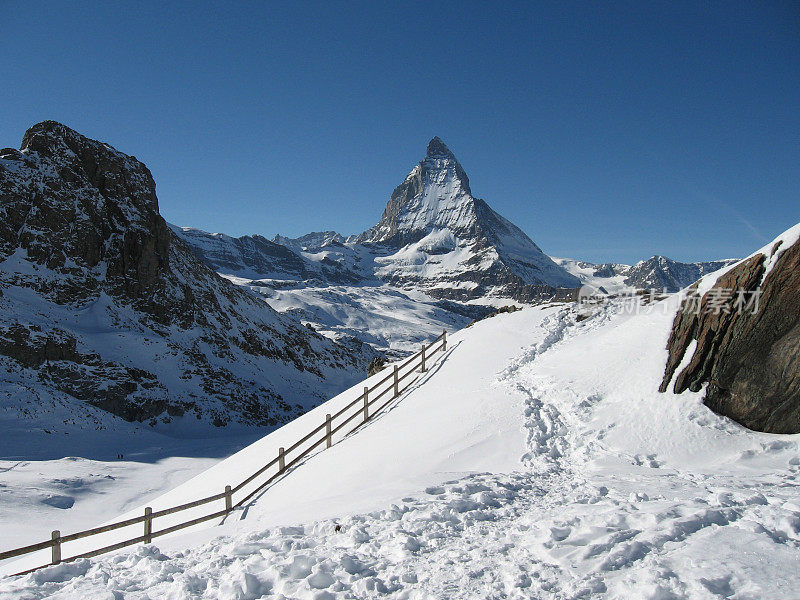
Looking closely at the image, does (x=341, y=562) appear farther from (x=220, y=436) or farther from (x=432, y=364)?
(x=220, y=436)

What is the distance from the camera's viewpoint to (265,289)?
614ft

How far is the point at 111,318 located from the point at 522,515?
1973 inches

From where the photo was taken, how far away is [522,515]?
7387mm

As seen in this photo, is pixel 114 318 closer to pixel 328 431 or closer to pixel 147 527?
pixel 328 431

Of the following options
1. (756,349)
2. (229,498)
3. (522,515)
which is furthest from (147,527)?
(756,349)

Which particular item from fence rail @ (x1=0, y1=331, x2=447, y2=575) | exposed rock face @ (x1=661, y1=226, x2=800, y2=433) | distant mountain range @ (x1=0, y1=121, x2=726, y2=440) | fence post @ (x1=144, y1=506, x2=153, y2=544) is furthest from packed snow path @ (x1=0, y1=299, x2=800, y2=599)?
distant mountain range @ (x1=0, y1=121, x2=726, y2=440)

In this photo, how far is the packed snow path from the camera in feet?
18.0

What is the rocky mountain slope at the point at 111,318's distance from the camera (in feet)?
121

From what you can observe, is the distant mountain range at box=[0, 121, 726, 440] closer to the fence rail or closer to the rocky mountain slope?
the rocky mountain slope

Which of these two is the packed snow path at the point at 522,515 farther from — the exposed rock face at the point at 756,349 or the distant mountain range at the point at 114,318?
the distant mountain range at the point at 114,318

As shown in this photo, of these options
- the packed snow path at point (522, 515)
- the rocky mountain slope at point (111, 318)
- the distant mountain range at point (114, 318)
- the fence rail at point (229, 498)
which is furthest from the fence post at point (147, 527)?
the rocky mountain slope at point (111, 318)

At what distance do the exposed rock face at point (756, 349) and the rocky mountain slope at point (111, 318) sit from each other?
38097 millimetres

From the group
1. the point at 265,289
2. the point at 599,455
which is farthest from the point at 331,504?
the point at 265,289

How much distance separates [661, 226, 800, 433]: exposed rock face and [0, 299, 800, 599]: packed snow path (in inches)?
20.0
